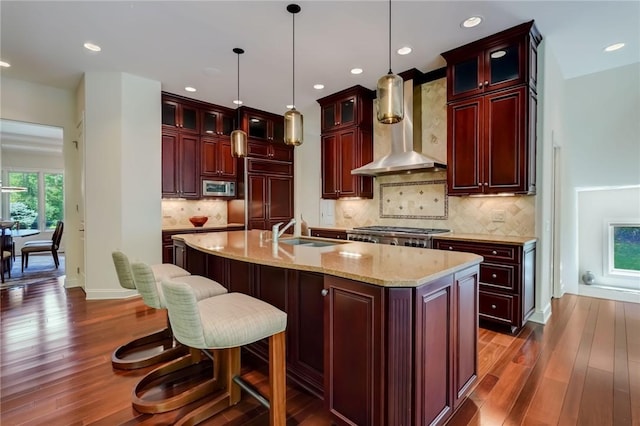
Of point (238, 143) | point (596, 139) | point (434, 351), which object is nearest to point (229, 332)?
point (434, 351)

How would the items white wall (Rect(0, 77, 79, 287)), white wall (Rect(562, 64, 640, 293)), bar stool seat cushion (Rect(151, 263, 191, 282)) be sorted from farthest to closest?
1. white wall (Rect(0, 77, 79, 287))
2. white wall (Rect(562, 64, 640, 293))
3. bar stool seat cushion (Rect(151, 263, 191, 282))

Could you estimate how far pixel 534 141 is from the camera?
10.2 feet

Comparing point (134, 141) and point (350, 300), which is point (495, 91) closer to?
point (350, 300)

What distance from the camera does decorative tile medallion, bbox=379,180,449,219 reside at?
4.07 metres

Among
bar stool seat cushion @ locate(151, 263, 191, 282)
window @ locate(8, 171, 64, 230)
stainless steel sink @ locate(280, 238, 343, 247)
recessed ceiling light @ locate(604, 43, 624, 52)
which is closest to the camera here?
bar stool seat cushion @ locate(151, 263, 191, 282)

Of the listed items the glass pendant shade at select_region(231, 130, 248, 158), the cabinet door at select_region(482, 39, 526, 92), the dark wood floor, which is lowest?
the dark wood floor

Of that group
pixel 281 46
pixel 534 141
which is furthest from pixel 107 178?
pixel 534 141

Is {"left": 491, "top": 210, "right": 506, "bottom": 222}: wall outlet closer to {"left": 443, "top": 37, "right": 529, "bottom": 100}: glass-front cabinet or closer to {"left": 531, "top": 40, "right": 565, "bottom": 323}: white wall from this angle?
{"left": 531, "top": 40, "right": 565, "bottom": 323}: white wall

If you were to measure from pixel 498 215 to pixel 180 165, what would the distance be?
4.67 meters

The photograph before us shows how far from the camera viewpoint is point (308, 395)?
1988 millimetres

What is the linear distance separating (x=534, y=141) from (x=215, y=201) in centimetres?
501

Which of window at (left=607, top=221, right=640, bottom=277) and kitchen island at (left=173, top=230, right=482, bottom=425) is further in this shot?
window at (left=607, top=221, right=640, bottom=277)

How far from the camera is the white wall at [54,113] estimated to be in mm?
4232

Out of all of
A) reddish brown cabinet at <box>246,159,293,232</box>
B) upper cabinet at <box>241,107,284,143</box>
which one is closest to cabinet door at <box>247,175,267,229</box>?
reddish brown cabinet at <box>246,159,293,232</box>
